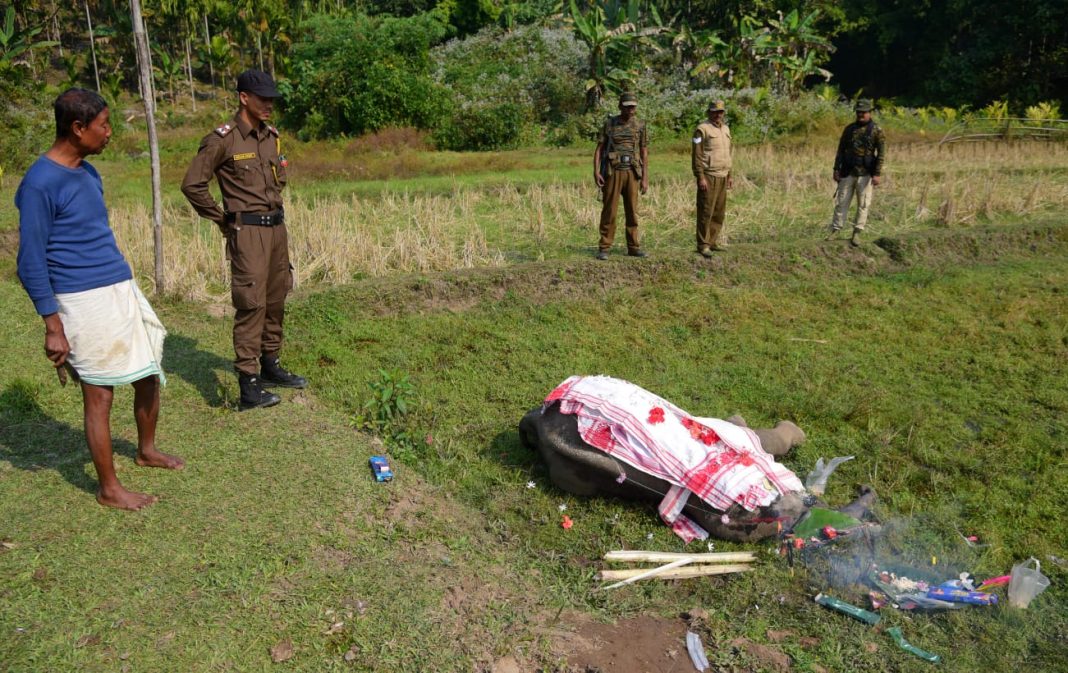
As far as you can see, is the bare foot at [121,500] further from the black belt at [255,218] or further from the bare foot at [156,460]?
the black belt at [255,218]

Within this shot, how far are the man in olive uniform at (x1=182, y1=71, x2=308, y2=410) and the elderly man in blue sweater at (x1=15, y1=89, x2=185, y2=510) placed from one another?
41.7 inches

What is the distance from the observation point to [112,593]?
11.2 ft

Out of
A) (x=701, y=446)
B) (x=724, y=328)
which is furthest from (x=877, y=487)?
(x=724, y=328)

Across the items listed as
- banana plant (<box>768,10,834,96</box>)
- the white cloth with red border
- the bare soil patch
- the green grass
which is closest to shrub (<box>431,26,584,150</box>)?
banana plant (<box>768,10,834,96</box>)

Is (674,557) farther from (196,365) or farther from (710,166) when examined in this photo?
(710,166)

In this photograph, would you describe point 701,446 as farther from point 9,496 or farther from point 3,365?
point 3,365

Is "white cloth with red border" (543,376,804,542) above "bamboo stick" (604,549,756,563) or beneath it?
above

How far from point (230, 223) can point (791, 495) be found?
3.61 metres

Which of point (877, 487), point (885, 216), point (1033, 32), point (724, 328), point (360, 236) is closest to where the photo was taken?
point (877, 487)

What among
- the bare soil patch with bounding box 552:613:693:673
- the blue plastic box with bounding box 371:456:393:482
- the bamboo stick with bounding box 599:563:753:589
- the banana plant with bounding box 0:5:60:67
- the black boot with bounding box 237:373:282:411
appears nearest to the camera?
the bare soil patch with bounding box 552:613:693:673

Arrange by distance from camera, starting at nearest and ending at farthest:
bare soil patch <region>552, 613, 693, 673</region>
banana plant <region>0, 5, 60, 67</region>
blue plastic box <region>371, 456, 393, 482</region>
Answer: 1. bare soil patch <region>552, 613, 693, 673</region>
2. blue plastic box <region>371, 456, 393, 482</region>
3. banana plant <region>0, 5, 60, 67</region>

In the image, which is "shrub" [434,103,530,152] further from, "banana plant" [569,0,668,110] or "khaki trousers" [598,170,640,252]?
"khaki trousers" [598,170,640,252]

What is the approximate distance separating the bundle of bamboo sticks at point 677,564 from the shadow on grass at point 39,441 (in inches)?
104

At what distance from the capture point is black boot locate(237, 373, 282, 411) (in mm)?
5230
